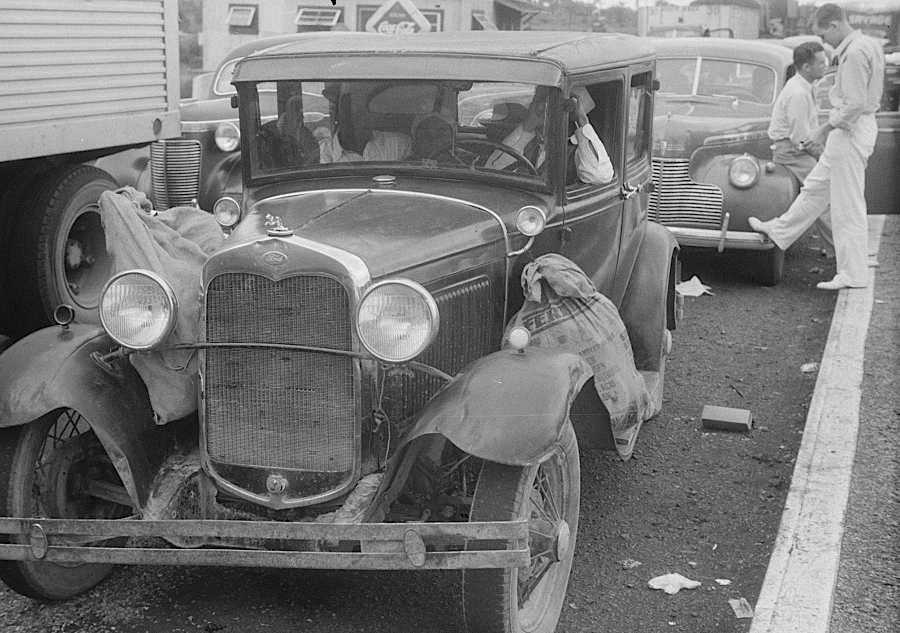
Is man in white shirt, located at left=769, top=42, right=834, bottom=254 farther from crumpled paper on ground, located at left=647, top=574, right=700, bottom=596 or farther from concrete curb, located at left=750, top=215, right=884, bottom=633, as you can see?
crumpled paper on ground, located at left=647, top=574, right=700, bottom=596

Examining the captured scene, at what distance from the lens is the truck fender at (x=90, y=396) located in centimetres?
323

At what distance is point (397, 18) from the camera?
37.0 ft

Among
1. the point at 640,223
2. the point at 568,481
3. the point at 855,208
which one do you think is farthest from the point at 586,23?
the point at 568,481

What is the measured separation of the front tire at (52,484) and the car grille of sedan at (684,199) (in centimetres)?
562

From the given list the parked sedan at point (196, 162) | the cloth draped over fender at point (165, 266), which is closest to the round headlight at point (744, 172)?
the parked sedan at point (196, 162)

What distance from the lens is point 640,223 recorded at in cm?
521

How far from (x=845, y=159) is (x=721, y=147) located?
124 cm

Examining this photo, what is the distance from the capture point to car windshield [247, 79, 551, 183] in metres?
3.98

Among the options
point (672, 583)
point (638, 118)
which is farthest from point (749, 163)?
point (672, 583)

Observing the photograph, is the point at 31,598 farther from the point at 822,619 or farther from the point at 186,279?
the point at 822,619

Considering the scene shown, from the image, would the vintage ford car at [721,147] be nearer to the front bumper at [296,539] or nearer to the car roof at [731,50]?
the car roof at [731,50]

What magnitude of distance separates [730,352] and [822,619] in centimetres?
343

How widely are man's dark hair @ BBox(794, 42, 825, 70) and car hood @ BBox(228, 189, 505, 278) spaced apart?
5.88 m

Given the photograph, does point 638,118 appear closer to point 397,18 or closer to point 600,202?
point 600,202
